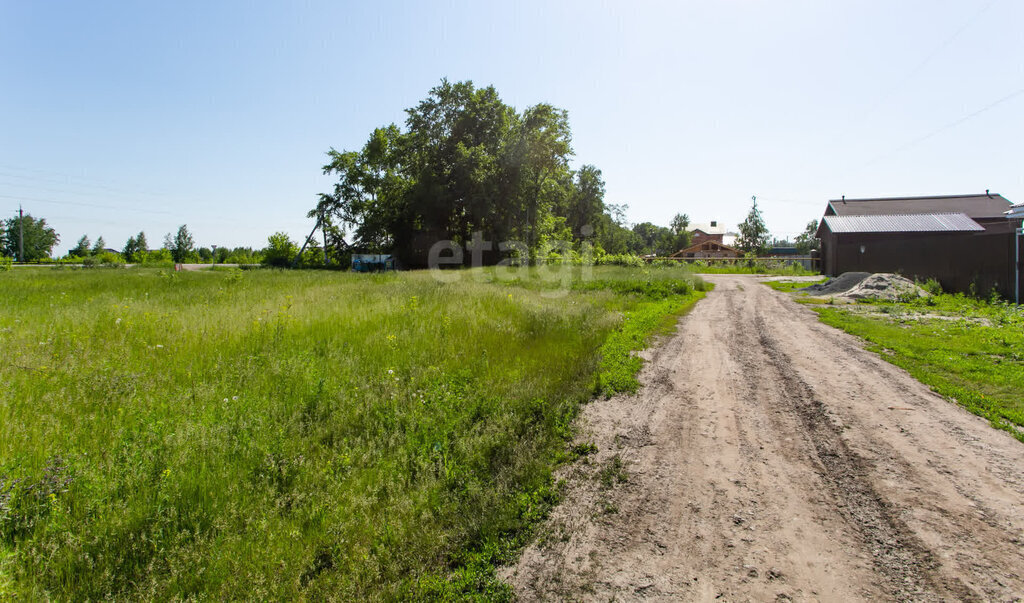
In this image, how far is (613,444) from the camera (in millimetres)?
4461

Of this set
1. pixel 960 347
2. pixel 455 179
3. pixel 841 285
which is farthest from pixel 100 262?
pixel 841 285

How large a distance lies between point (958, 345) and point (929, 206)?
127ft

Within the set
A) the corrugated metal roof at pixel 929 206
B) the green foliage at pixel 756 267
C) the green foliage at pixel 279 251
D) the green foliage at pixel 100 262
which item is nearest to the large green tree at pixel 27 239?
the green foliage at pixel 100 262

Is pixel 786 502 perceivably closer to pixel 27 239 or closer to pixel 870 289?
pixel 870 289

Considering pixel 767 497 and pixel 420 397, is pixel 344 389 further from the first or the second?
pixel 767 497

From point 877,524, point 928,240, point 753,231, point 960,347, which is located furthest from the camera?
point 753,231

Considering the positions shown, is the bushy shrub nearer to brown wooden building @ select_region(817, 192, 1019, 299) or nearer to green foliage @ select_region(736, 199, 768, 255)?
brown wooden building @ select_region(817, 192, 1019, 299)

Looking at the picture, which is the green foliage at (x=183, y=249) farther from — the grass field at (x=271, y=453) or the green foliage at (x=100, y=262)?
the grass field at (x=271, y=453)

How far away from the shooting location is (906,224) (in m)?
28.6

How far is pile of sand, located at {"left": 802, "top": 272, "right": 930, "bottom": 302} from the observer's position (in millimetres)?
16211

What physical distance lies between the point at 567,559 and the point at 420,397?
2.77 meters

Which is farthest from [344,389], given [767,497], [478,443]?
[767,497]

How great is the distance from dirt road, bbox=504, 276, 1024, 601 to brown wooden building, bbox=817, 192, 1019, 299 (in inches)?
653

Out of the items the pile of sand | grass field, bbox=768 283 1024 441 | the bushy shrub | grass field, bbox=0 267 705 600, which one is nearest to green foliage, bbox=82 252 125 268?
grass field, bbox=0 267 705 600
